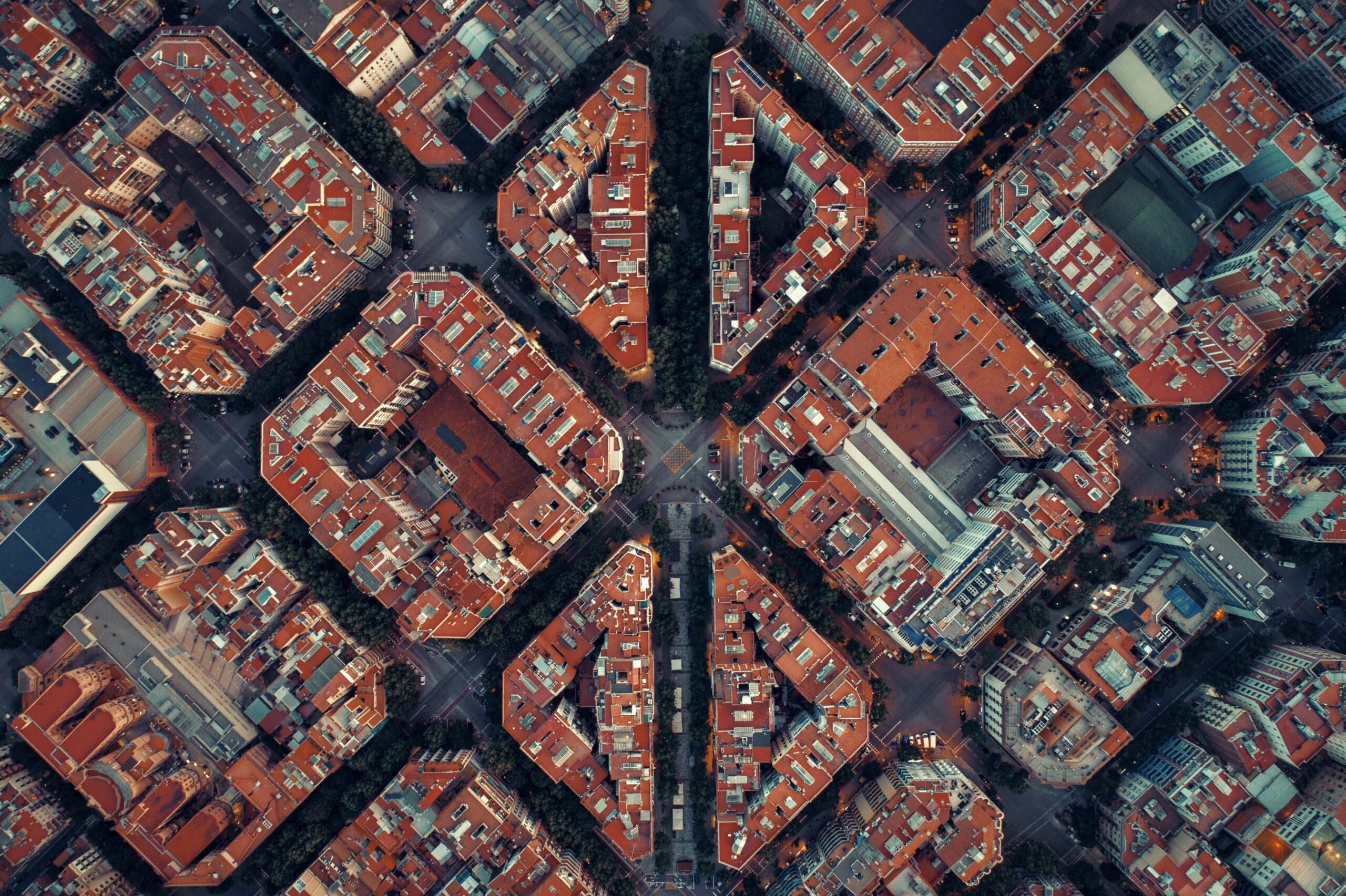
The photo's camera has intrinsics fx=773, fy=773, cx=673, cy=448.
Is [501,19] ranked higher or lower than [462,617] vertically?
higher

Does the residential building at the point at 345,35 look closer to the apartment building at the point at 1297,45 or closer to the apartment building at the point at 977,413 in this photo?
the apartment building at the point at 977,413

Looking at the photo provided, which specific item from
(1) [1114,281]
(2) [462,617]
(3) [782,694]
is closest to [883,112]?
(1) [1114,281]

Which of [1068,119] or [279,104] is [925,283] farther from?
[279,104]

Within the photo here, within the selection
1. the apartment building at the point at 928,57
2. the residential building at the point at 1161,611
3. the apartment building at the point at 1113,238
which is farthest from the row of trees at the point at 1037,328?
the residential building at the point at 1161,611

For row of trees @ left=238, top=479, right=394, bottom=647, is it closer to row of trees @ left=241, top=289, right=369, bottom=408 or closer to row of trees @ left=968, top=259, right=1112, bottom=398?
row of trees @ left=241, top=289, right=369, bottom=408

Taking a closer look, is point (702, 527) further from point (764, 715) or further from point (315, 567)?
point (315, 567)

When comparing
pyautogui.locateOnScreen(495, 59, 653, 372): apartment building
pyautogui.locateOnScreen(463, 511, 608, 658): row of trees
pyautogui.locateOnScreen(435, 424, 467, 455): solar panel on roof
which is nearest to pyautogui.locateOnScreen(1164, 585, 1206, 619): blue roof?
pyautogui.locateOnScreen(463, 511, 608, 658): row of trees
